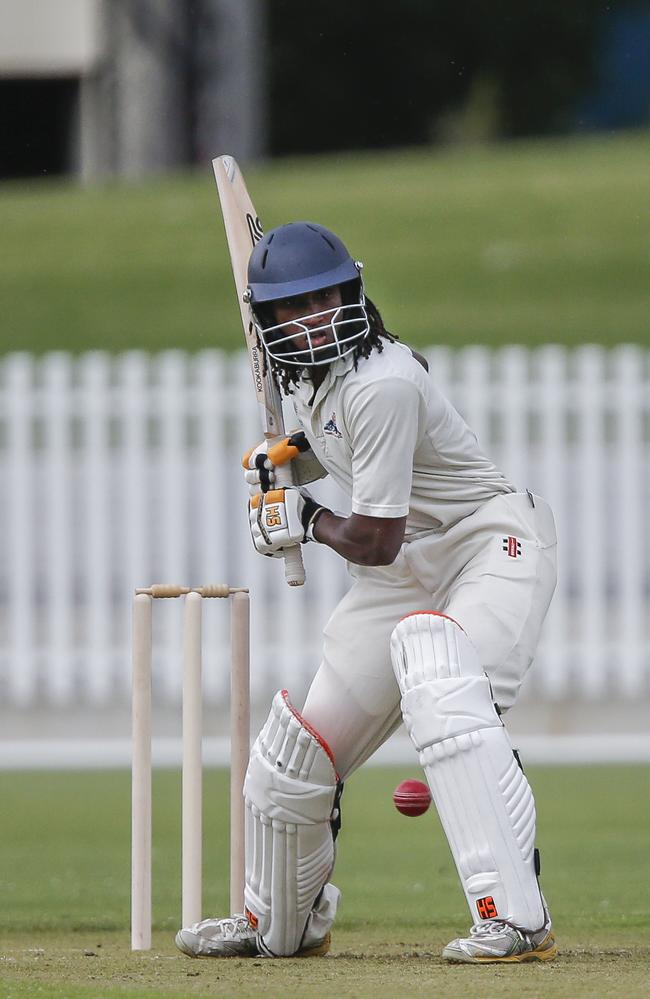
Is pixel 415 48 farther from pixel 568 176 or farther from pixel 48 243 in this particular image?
pixel 48 243

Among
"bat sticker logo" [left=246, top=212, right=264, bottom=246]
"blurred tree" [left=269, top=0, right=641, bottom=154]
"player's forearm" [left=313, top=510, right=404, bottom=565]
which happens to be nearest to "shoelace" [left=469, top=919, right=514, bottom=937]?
"player's forearm" [left=313, top=510, right=404, bottom=565]

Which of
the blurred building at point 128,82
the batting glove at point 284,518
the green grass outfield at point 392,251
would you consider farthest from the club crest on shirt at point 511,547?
the blurred building at point 128,82

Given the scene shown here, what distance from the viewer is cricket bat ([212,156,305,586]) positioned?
4.32 m

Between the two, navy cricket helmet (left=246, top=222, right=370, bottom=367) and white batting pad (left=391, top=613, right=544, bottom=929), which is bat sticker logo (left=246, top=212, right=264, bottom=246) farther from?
white batting pad (left=391, top=613, right=544, bottom=929)

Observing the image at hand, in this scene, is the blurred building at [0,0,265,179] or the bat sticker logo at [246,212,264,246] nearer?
the bat sticker logo at [246,212,264,246]

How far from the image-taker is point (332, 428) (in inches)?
163

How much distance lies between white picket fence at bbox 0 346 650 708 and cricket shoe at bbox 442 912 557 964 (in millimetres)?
5075

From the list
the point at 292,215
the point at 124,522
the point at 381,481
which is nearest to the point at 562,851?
the point at 381,481

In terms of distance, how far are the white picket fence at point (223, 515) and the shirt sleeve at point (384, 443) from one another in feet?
16.7

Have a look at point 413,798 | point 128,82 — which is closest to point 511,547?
point 413,798

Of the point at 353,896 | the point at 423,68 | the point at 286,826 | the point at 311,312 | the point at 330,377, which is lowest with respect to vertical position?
the point at 353,896

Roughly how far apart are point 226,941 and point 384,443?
4.03 ft

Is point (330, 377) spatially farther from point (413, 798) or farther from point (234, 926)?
point (234, 926)

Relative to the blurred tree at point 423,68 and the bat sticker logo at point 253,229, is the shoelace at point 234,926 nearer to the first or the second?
the bat sticker logo at point 253,229
